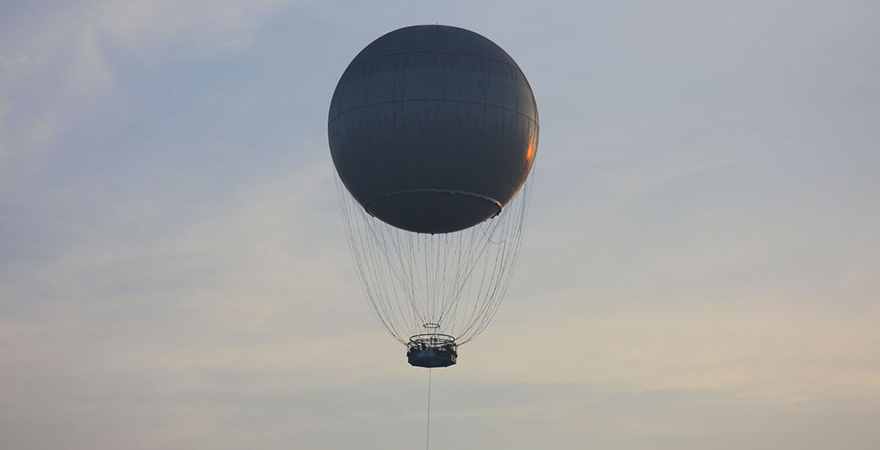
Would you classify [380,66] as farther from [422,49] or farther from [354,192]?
[354,192]

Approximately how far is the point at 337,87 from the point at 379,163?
4814 millimetres

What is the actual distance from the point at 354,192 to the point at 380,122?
4.73m

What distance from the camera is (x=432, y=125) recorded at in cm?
6681

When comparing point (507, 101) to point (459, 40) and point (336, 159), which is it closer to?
point (459, 40)

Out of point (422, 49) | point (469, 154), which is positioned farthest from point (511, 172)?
point (422, 49)

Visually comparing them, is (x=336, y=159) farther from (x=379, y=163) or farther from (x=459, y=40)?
(x=459, y=40)

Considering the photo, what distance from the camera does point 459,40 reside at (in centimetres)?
6888

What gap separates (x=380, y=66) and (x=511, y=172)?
7812 millimetres

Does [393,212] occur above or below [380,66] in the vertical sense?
below

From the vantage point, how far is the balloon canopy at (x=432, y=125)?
6700 cm

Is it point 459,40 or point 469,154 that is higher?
point 459,40

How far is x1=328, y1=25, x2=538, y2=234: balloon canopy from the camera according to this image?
6700 cm

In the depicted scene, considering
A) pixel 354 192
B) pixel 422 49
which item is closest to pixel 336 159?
pixel 354 192

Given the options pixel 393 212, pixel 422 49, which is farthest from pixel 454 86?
pixel 393 212
